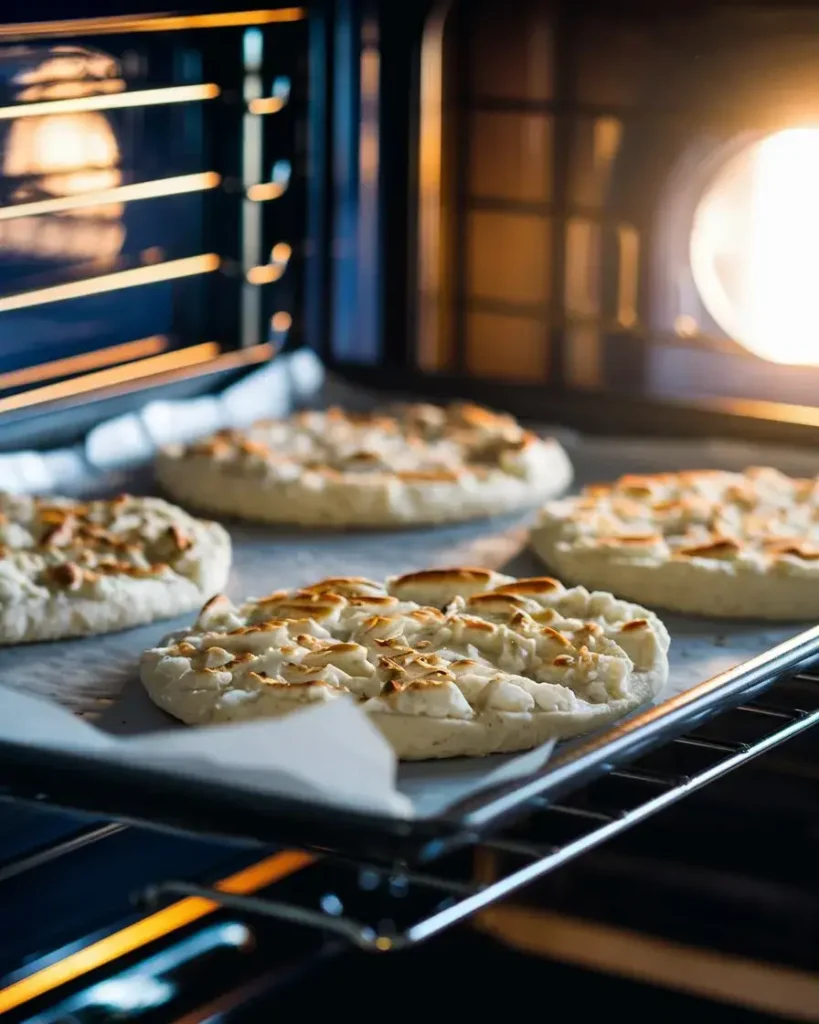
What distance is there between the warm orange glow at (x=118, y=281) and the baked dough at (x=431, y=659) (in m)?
0.53

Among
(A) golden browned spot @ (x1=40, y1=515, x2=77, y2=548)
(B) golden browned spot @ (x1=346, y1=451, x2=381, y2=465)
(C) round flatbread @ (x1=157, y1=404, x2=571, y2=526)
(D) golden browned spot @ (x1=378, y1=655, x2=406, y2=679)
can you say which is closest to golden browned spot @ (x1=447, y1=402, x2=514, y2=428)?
(C) round flatbread @ (x1=157, y1=404, x2=571, y2=526)

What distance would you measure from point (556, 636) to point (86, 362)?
0.84 metres

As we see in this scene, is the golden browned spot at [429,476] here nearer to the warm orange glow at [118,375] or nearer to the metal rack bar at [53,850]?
the warm orange glow at [118,375]

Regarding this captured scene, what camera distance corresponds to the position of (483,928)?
192 centimetres

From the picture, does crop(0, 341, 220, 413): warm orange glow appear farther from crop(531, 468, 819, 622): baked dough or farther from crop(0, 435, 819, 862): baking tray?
crop(531, 468, 819, 622): baked dough

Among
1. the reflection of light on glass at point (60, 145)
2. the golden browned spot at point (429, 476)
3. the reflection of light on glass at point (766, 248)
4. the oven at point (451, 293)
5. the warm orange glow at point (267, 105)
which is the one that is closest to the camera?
the oven at point (451, 293)

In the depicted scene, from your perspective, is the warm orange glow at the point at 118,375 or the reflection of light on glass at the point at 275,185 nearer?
the warm orange glow at the point at 118,375

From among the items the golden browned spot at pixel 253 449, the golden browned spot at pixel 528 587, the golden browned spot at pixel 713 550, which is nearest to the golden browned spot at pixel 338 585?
the golden browned spot at pixel 528 587

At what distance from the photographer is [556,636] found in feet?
5.12

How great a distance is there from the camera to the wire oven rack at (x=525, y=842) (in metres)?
1.15

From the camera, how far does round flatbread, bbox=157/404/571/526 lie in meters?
2.07

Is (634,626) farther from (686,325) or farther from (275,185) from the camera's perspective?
(275,185)

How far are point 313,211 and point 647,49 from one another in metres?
0.47

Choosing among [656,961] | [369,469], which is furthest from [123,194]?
[656,961]
